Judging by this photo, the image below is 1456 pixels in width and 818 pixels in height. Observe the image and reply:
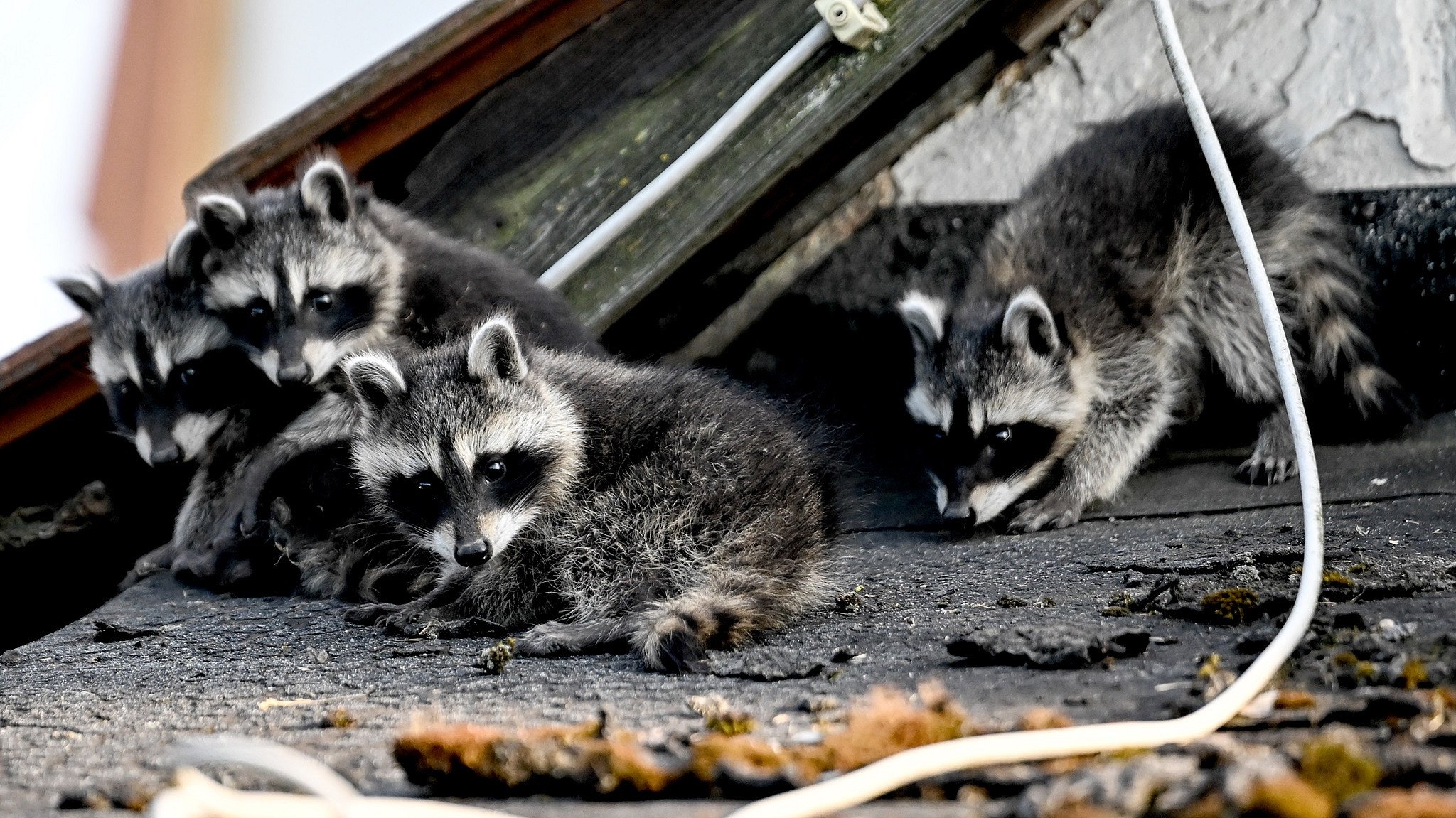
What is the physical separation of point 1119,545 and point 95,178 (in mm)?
6378

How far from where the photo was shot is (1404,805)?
1197mm

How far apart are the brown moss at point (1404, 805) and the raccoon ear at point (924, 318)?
10.7 ft

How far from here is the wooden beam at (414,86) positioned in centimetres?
A: 413

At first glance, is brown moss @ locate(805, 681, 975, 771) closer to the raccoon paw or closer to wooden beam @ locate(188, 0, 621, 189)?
the raccoon paw

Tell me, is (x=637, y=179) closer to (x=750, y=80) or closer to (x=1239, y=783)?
(x=750, y=80)

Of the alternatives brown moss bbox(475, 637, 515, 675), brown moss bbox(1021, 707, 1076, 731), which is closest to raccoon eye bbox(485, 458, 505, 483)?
brown moss bbox(475, 637, 515, 675)

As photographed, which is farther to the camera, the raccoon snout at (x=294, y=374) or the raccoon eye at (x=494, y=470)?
the raccoon snout at (x=294, y=374)

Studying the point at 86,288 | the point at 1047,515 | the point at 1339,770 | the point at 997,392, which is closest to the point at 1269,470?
the point at 1047,515

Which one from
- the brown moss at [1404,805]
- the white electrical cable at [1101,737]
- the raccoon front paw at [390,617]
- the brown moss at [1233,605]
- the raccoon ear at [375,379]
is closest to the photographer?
the brown moss at [1404,805]

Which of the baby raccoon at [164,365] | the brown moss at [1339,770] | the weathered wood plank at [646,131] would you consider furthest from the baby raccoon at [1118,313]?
the brown moss at [1339,770]

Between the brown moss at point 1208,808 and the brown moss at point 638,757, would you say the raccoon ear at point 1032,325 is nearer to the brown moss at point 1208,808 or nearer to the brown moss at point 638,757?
the brown moss at point 638,757

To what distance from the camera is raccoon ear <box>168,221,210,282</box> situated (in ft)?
13.1

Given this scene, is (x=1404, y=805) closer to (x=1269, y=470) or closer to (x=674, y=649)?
(x=674, y=649)

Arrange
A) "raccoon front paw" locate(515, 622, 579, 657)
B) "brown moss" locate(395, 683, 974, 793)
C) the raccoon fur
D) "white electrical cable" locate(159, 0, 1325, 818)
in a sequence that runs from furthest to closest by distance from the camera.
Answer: the raccoon fur → "raccoon front paw" locate(515, 622, 579, 657) → "brown moss" locate(395, 683, 974, 793) → "white electrical cable" locate(159, 0, 1325, 818)
